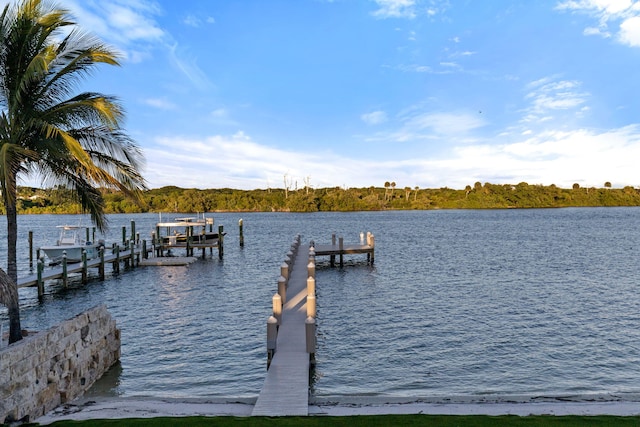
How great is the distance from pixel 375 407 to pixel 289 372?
3044 millimetres

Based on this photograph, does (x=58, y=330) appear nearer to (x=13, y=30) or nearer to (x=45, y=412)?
A: (x=45, y=412)

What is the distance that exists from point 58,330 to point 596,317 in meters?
20.2

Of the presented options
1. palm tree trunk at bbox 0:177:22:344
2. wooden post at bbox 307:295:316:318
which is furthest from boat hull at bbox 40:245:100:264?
palm tree trunk at bbox 0:177:22:344

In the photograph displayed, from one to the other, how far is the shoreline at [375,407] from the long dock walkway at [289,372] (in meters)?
0.30

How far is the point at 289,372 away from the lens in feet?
37.5

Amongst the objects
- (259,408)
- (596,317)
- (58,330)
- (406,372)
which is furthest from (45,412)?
(596,317)

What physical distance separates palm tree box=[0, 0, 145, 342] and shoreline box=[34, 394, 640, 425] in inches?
120

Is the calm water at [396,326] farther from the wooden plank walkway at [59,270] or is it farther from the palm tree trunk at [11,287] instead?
the palm tree trunk at [11,287]

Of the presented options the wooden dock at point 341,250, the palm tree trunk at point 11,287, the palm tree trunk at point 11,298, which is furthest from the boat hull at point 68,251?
the palm tree trunk at point 11,298

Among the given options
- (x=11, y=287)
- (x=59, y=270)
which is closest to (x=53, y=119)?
(x=11, y=287)

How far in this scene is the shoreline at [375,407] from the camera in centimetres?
842

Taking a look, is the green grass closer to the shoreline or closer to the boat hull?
the shoreline

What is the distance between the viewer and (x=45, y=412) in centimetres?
949

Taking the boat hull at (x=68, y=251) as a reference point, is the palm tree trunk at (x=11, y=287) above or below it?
above
